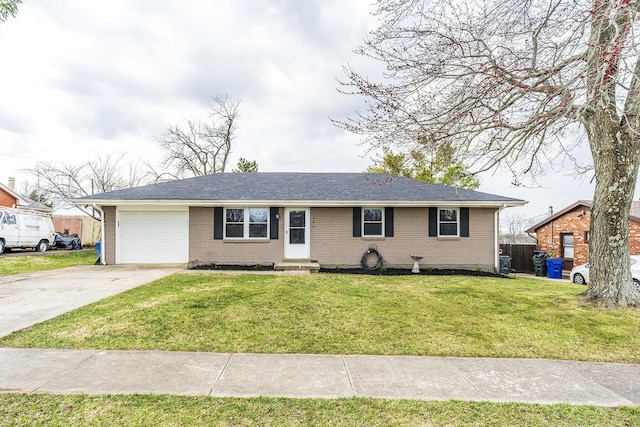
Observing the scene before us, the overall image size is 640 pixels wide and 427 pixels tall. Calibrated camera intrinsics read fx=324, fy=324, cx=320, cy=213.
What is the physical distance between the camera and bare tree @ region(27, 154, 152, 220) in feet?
83.2

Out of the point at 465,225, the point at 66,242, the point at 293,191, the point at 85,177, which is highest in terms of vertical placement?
the point at 85,177

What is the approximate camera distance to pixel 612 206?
641cm

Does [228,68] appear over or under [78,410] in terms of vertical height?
over

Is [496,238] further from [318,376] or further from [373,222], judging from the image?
[318,376]

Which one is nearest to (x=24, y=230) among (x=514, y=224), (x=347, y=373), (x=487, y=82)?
(x=347, y=373)

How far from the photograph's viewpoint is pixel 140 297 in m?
6.52

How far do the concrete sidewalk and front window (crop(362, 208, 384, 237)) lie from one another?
8.30 m

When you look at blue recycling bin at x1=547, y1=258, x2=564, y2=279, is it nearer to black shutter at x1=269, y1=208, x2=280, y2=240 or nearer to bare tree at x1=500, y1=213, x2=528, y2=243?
black shutter at x1=269, y1=208, x2=280, y2=240

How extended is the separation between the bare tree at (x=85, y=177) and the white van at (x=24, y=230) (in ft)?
20.7

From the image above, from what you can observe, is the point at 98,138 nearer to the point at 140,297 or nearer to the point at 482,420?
the point at 140,297

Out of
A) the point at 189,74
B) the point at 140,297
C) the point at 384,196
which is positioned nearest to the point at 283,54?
the point at 189,74

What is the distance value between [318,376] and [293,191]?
958cm

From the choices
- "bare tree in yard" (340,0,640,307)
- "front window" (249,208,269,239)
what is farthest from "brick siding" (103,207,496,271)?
"bare tree in yard" (340,0,640,307)

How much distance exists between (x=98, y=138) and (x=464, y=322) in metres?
28.5
